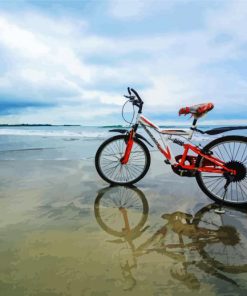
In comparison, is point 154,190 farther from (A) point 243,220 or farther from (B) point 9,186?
(B) point 9,186

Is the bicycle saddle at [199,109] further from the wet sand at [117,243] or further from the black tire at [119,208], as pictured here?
the black tire at [119,208]

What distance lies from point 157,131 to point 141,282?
3193mm

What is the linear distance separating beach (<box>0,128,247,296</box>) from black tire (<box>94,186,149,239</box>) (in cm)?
1

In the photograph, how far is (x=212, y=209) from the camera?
4.00 metres

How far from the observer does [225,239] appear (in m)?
2.94

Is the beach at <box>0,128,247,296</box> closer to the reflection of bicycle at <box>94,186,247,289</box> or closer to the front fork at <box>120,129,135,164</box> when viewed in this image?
the reflection of bicycle at <box>94,186,247,289</box>

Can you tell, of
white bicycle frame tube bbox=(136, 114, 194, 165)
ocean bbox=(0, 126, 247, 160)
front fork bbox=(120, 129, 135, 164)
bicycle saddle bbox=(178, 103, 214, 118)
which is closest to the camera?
bicycle saddle bbox=(178, 103, 214, 118)

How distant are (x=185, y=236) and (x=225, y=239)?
38 centimetres

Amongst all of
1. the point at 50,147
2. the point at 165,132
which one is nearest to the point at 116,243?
the point at 165,132

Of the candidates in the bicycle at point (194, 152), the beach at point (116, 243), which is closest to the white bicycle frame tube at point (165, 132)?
the bicycle at point (194, 152)

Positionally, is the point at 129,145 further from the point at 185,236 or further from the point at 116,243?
the point at 116,243

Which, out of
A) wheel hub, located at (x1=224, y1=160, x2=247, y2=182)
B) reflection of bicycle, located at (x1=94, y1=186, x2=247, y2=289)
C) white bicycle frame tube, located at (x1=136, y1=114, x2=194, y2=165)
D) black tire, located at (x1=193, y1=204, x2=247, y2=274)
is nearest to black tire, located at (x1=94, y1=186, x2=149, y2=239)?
reflection of bicycle, located at (x1=94, y1=186, x2=247, y2=289)

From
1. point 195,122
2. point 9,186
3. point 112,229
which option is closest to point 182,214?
point 112,229

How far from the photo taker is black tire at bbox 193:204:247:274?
242 cm
